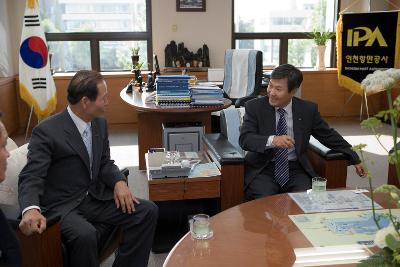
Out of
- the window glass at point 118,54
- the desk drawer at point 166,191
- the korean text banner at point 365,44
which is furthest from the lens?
the window glass at point 118,54

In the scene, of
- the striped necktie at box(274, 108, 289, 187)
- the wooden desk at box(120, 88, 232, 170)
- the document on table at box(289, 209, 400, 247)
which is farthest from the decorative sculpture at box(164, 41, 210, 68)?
the document on table at box(289, 209, 400, 247)

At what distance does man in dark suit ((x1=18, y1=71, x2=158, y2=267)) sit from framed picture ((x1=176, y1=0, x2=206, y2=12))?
4.14 meters

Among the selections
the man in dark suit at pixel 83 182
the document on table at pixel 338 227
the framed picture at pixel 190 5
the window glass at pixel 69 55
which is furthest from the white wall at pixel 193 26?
the document on table at pixel 338 227

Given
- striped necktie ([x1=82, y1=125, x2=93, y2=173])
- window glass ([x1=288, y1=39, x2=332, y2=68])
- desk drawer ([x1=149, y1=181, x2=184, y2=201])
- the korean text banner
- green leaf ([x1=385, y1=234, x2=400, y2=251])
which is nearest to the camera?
green leaf ([x1=385, y1=234, x2=400, y2=251])

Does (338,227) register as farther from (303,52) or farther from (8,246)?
(303,52)

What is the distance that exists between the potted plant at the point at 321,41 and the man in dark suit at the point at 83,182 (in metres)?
4.87

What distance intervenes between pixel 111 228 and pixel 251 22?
16.4ft

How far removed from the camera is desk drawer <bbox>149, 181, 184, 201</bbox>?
99.6 inches

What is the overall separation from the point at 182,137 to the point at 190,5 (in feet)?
9.55

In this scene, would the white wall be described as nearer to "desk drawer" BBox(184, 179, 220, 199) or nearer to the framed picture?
the framed picture

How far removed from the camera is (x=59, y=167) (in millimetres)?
2088

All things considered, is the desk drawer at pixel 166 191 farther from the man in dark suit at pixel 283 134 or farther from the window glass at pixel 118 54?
the window glass at pixel 118 54

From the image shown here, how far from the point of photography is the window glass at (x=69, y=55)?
6215 millimetres

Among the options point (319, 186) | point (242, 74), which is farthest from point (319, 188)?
point (242, 74)
